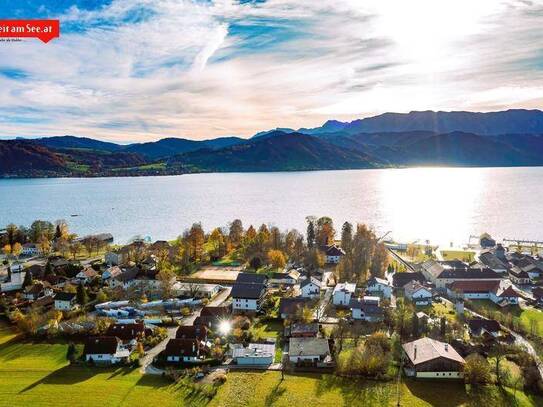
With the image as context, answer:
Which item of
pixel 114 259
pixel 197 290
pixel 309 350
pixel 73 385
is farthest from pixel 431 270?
pixel 114 259

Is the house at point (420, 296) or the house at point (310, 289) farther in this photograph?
the house at point (310, 289)

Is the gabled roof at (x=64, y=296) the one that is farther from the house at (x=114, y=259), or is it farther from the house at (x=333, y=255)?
the house at (x=333, y=255)

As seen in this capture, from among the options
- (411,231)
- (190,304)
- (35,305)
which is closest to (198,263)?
(190,304)

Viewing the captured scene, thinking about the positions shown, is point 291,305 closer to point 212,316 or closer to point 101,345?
point 212,316

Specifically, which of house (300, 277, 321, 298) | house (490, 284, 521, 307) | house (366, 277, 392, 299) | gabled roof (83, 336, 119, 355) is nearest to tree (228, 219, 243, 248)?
house (300, 277, 321, 298)

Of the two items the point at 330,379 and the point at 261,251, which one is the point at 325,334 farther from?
the point at 261,251

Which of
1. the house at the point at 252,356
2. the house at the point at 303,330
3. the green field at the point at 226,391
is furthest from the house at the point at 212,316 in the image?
the green field at the point at 226,391
